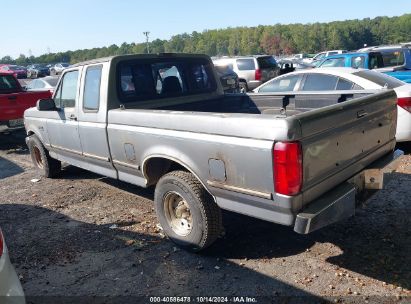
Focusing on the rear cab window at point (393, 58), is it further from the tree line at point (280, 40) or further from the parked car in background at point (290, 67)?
the tree line at point (280, 40)

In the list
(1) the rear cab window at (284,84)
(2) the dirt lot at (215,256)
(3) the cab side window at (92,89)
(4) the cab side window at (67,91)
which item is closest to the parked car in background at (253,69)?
(1) the rear cab window at (284,84)

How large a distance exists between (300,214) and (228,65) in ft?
53.3

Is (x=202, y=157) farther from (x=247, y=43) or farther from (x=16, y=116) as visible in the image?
(x=247, y=43)

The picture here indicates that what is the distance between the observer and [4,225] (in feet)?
16.8

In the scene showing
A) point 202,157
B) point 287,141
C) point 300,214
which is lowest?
point 300,214

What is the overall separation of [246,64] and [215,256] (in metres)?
15.2

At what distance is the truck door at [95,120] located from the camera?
4785 millimetres

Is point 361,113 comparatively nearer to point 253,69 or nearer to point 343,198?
point 343,198

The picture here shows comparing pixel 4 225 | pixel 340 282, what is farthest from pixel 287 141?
pixel 4 225

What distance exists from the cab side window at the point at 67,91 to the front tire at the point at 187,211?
7.24 feet

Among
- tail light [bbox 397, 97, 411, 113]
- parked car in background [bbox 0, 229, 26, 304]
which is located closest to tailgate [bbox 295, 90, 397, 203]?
parked car in background [bbox 0, 229, 26, 304]

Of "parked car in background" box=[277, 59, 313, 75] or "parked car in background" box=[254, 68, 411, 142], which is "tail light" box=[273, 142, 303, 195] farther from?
"parked car in background" box=[277, 59, 313, 75]

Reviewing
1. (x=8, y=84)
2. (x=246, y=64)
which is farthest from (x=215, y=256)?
(x=246, y=64)

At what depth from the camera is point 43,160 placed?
6875 millimetres
